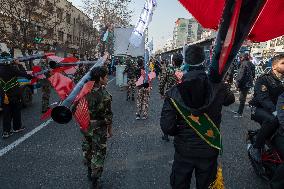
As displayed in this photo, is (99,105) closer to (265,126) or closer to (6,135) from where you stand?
(265,126)

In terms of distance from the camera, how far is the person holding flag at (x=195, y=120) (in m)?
3.03

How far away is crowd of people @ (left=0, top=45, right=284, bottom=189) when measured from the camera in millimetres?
3061

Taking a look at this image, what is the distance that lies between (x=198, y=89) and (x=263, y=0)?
1.60 m

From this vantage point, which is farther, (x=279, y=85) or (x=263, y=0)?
(x=279, y=85)

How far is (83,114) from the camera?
442 cm

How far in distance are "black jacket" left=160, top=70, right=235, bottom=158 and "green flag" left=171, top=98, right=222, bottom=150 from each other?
0.13 ft

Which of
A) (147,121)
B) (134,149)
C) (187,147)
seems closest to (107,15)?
(147,121)

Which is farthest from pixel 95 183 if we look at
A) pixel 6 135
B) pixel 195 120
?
pixel 6 135

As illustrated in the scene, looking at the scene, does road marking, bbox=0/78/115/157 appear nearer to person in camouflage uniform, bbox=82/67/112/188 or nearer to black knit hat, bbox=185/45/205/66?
person in camouflage uniform, bbox=82/67/112/188

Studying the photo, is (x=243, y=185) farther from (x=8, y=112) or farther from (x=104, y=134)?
(x=8, y=112)

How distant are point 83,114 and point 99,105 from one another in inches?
12.4

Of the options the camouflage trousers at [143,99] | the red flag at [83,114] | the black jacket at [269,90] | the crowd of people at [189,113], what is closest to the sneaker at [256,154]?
the crowd of people at [189,113]

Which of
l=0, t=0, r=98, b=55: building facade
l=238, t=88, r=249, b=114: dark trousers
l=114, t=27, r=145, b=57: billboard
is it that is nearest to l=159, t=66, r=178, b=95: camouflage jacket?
l=238, t=88, r=249, b=114: dark trousers

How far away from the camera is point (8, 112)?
7.85 meters
